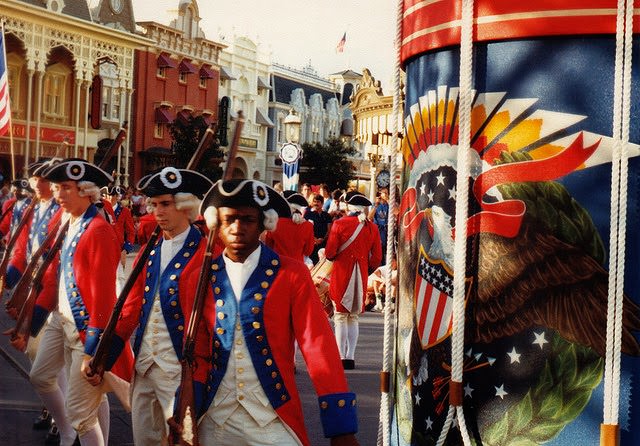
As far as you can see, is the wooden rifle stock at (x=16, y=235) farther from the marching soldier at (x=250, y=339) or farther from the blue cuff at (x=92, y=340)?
the marching soldier at (x=250, y=339)

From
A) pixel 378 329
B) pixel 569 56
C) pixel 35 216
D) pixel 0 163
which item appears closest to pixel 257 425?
pixel 569 56

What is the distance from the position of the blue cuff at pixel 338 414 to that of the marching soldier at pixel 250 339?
8.8 inches

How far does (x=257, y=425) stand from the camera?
12.0ft

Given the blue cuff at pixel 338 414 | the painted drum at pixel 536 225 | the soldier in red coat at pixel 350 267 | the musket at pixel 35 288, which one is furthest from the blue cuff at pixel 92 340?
the soldier in red coat at pixel 350 267

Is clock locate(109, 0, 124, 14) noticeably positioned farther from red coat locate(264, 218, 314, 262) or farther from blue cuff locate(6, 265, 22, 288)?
blue cuff locate(6, 265, 22, 288)

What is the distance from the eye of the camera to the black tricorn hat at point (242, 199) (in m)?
3.77

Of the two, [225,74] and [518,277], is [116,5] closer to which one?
[225,74]

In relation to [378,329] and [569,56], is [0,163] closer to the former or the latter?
[378,329]

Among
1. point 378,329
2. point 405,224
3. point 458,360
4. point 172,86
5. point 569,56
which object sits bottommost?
point 378,329

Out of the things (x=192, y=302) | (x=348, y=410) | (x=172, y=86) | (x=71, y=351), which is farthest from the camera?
(x=172, y=86)

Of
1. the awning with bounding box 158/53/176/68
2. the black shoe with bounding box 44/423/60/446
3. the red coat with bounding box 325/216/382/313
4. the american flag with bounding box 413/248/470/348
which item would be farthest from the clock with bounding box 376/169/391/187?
the awning with bounding box 158/53/176/68

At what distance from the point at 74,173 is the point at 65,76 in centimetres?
3639

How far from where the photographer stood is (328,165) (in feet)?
183

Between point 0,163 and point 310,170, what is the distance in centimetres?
2218
